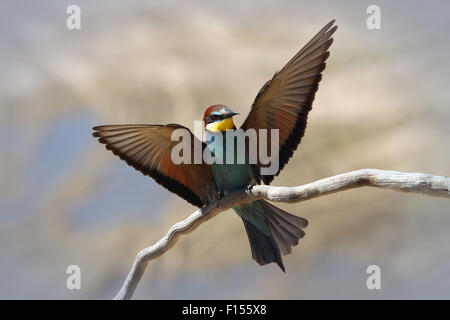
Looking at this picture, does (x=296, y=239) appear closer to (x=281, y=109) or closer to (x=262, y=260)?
(x=262, y=260)

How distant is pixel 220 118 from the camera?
1.96 m

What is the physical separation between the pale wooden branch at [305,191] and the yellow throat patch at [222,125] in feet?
0.71

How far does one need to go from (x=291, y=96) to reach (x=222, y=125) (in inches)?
9.6

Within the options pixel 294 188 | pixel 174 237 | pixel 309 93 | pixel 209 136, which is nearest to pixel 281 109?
pixel 309 93

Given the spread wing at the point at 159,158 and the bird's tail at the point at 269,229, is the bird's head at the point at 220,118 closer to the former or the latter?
the spread wing at the point at 159,158

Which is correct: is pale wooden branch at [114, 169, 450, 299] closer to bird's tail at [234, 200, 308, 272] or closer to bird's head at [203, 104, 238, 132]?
bird's tail at [234, 200, 308, 272]

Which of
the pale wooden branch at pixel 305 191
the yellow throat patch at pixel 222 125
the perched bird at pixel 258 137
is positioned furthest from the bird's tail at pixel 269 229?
the yellow throat patch at pixel 222 125

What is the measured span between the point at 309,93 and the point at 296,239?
52 centimetres

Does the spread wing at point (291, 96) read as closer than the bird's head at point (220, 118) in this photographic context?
Yes

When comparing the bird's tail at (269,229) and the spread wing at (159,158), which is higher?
the spread wing at (159,158)

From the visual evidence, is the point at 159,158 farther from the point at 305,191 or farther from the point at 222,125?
the point at 305,191

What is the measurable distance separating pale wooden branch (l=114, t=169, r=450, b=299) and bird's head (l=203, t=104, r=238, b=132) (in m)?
0.22

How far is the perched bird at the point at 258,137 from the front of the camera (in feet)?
6.12

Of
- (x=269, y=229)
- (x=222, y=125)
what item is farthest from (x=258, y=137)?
(x=269, y=229)
